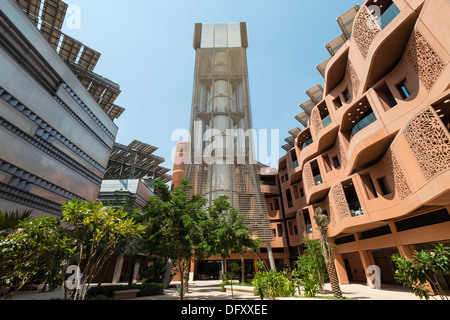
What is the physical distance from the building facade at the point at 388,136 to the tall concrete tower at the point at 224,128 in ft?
25.6

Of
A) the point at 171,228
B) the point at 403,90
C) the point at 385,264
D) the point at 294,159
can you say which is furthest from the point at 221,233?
the point at 294,159

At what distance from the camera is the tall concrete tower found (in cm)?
2791

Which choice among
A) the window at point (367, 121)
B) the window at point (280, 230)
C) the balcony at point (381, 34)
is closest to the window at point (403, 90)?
the balcony at point (381, 34)

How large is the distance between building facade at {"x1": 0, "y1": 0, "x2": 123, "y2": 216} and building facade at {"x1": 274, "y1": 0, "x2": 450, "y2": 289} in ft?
79.2

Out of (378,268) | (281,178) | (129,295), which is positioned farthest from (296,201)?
(129,295)

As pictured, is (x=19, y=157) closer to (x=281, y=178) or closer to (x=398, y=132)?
(x=398, y=132)

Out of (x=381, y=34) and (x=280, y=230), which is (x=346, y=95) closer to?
(x=381, y=34)

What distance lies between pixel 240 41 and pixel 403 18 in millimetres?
29593

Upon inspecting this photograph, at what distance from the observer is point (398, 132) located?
508 inches

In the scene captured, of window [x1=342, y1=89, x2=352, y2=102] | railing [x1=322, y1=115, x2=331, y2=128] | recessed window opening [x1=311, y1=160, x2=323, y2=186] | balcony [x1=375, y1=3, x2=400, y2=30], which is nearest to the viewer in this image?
balcony [x1=375, y1=3, x2=400, y2=30]

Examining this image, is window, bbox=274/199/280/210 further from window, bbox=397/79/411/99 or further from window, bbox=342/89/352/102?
window, bbox=397/79/411/99

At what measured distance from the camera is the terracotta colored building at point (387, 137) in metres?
10.7

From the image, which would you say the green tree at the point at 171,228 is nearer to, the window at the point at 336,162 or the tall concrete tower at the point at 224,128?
the tall concrete tower at the point at 224,128

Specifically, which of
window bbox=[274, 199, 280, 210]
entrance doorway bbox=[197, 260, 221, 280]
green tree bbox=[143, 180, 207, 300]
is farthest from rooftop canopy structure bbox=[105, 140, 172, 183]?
green tree bbox=[143, 180, 207, 300]
